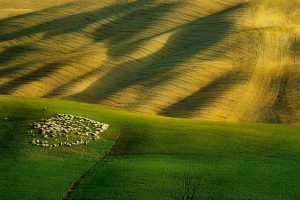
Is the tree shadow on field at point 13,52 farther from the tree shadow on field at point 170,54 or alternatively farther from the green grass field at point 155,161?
the green grass field at point 155,161

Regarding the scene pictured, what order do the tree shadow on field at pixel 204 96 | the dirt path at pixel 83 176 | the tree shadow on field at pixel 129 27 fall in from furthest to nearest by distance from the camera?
1. the tree shadow on field at pixel 129 27
2. the tree shadow on field at pixel 204 96
3. the dirt path at pixel 83 176

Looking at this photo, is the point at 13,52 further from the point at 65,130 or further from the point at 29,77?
the point at 65,130

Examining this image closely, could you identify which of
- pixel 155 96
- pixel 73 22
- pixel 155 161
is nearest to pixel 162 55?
pixel 155 96

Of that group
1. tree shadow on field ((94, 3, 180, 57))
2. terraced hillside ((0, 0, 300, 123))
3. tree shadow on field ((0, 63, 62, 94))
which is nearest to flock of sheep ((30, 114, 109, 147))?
terraced hillside ((0, 0, 300, 123))

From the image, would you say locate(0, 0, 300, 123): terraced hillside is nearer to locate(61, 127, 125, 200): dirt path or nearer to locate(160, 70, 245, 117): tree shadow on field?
locate(160, 70, 245, 117): tree shadow on field

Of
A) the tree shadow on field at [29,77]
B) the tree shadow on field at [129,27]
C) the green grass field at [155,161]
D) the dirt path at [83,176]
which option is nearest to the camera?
the dirt path at [83,176]

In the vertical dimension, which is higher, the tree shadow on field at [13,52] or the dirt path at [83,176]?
the dirt path at [83,176]

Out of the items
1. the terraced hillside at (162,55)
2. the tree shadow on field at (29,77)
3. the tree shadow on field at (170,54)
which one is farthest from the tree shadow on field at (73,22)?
the tree shadow on field at (29,77)
